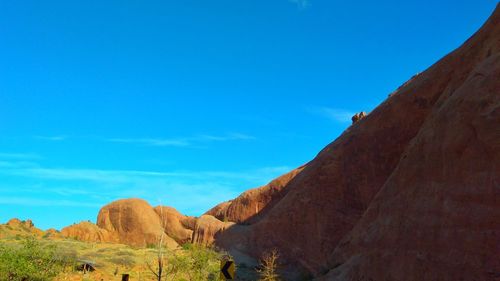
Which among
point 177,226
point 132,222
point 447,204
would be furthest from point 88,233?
point 447,204

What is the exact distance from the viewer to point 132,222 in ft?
203

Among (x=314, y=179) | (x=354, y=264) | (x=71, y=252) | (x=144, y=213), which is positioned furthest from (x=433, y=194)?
(x=144, y=213)

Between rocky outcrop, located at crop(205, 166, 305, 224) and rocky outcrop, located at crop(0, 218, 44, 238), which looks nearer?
rocky outcrop, located at crop(205, 166, 305, 224)

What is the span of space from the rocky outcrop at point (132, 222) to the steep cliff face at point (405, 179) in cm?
1357

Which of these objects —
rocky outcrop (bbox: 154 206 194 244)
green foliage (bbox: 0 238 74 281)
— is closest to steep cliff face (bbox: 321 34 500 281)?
green foliage (bbox: 0 238 74 281)

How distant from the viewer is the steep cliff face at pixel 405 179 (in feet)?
54.6

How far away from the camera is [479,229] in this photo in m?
15.4

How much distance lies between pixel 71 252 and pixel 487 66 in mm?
34974

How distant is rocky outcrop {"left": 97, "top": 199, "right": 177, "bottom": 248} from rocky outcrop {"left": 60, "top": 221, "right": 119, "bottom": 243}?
98 centimetres

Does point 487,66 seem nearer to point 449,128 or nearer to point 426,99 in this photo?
point 449,128

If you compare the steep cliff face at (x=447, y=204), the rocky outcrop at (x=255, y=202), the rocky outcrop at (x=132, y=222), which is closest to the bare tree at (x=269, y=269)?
the steep cliff face at (x=447, y=204)

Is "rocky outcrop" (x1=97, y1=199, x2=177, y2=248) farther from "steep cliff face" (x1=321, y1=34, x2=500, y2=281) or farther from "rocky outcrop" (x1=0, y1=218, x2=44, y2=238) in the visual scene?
"steep cliff face" (x1=321, y1=34, x2=500, y2=281)

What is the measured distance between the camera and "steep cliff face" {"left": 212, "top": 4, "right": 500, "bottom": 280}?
16.6 m

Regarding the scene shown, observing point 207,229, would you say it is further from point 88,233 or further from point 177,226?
point 88,233
